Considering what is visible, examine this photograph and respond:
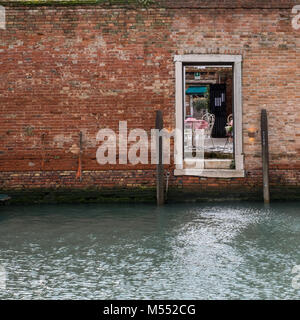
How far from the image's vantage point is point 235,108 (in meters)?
12.1

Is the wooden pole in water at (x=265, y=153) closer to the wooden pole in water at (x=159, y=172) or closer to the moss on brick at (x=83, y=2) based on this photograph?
the wooden pole in water at (x=159, y=172)

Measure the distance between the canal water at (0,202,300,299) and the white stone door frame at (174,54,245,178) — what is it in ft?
3.28

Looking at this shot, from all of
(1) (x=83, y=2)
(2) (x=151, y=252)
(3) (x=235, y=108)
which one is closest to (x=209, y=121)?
(3) (x=235, y=108)

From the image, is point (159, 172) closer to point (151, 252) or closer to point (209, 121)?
point (151, 252)

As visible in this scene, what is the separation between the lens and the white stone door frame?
12.0 meters

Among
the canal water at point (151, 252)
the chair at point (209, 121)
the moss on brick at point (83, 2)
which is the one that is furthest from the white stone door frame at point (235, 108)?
the chair at point (209, 121)

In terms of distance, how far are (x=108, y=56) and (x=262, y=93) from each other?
3.12 meters

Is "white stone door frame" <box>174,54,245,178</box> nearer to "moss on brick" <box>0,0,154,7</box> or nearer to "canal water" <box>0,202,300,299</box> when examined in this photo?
"canal water" <box>0,202,300,299</box>

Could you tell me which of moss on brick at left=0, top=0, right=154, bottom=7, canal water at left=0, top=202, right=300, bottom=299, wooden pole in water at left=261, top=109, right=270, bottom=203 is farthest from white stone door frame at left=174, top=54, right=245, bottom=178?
moss on brick at left=0, top=0, right=154, bottom=7

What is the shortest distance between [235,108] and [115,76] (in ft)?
8.05

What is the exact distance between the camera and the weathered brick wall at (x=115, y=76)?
12.0 m

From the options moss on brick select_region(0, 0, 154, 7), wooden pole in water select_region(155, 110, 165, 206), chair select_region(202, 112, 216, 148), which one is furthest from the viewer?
chair select_region(202, 112, 216, 148)

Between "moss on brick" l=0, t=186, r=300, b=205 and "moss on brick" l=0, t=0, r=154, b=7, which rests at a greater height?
"moss on brick" l=0, t=0, r=154, b=7

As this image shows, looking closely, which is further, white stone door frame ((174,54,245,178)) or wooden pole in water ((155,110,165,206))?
white stone door frame ((174,54,245,178))
